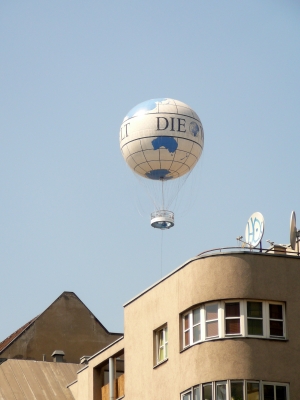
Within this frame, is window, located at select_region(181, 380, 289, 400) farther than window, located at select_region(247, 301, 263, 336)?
No

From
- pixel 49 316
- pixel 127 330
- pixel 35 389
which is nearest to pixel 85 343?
pixel 49 316

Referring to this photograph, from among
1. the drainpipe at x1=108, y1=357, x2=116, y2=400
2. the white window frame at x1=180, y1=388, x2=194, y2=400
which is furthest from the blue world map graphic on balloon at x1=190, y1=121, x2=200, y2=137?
the white window frame at x1=180, y1=388, x2=194, y2=400

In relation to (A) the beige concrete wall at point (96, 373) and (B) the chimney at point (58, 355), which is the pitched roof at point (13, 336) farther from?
(A) the beige concrete wall at point (96, 373)

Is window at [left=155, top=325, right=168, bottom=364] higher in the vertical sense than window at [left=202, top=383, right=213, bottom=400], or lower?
higher

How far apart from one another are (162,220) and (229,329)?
24.5 metres

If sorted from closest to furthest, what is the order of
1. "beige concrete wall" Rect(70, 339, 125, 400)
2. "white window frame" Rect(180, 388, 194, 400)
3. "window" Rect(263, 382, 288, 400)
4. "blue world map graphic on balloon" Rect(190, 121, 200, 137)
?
1. "window" Rect(263, 382, 288, 400)
2. "white window frame" Rect(180, 388, 194, 400)
3. "beige concrete wall" Rect(70, 339, 125, 400)
4. "blue world map graphic on balloon" Rect(190, 121, 200, 137)

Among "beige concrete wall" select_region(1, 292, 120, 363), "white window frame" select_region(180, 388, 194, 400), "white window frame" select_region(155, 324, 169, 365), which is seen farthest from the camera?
"beige concrete wall" select_region(1, 292, 120, 363)

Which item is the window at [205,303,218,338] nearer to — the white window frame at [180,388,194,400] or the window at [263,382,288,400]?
the white window frame at [180,388,194,400]

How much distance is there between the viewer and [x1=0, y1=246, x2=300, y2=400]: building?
130 feet

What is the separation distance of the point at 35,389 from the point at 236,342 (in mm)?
18754

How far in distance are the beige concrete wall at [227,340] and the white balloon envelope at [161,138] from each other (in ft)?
63.5

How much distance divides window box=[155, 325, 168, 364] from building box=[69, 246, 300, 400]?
0.04 meters

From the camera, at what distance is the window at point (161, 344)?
43.2 meters

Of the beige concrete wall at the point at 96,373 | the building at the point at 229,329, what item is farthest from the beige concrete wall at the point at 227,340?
the beige concrete wall at the point at 96,373
